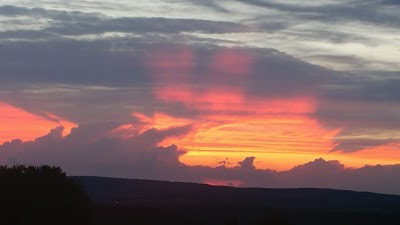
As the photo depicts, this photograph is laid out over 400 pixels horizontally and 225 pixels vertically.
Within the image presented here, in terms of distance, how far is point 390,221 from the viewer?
17350 cm

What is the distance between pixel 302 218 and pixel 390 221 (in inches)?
845

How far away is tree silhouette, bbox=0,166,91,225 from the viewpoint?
319 ft

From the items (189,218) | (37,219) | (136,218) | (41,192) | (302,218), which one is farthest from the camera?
(302,218)

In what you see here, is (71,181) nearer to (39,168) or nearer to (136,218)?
(39,168)

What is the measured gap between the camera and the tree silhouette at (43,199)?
97.2 meters

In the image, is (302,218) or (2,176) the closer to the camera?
(2,176)

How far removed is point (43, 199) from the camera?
100312 millimetres

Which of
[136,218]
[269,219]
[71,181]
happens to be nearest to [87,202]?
[71,181]

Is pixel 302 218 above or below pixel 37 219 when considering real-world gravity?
above

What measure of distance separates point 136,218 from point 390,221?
47710 mm

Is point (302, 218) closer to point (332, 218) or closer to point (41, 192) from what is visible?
point (332, 218)

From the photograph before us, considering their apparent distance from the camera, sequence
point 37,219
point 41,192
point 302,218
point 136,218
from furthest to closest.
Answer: point 302,218, point 136,218, point 41,192, point 37,219

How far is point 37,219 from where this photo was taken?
3782 inches

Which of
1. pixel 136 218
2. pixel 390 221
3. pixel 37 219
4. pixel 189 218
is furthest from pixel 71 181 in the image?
pixel 390 221
